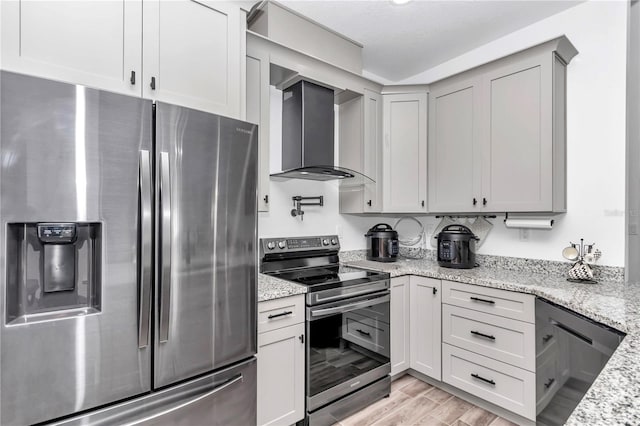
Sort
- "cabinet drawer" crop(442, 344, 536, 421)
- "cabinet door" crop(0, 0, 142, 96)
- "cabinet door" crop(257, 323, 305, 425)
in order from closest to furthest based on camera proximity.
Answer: "cabinet door" crop(0, 0, 142, 96), "cabinet door" crop(257, 323, 305, 425), "cabinet drawer" crop(442, 344, 536, 421)

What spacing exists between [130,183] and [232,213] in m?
0.43

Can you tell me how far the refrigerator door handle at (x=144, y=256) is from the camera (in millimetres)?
1222

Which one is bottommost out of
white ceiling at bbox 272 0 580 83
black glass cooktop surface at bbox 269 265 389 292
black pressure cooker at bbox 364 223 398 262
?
black glass cooktop surface at bbox 269 265 389 292

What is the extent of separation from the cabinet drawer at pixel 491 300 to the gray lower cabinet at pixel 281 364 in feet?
3.69

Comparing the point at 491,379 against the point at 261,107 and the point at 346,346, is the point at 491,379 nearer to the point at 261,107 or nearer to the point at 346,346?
the point at 346,346

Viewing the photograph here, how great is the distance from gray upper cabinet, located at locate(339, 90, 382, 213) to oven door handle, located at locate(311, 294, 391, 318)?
2.76 feet

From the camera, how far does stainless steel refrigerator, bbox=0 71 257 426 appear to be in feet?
3.39

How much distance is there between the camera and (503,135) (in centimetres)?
238

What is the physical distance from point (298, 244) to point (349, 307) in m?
0.74

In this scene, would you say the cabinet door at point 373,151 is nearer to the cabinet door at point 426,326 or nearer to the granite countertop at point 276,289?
the cabinet door at point 426,326

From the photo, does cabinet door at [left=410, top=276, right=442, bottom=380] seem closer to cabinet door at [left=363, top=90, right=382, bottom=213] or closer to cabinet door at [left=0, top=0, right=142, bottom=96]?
cabinet door at [left=363, top=90, right=382, bottom=213]

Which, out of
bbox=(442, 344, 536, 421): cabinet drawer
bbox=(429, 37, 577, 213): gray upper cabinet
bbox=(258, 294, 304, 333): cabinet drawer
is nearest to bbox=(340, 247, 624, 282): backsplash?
bbox=(429, 37, 577, 213): gray upper cabinet

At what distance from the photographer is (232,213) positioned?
1.48 metres

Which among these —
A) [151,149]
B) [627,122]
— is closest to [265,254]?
[151,149]
